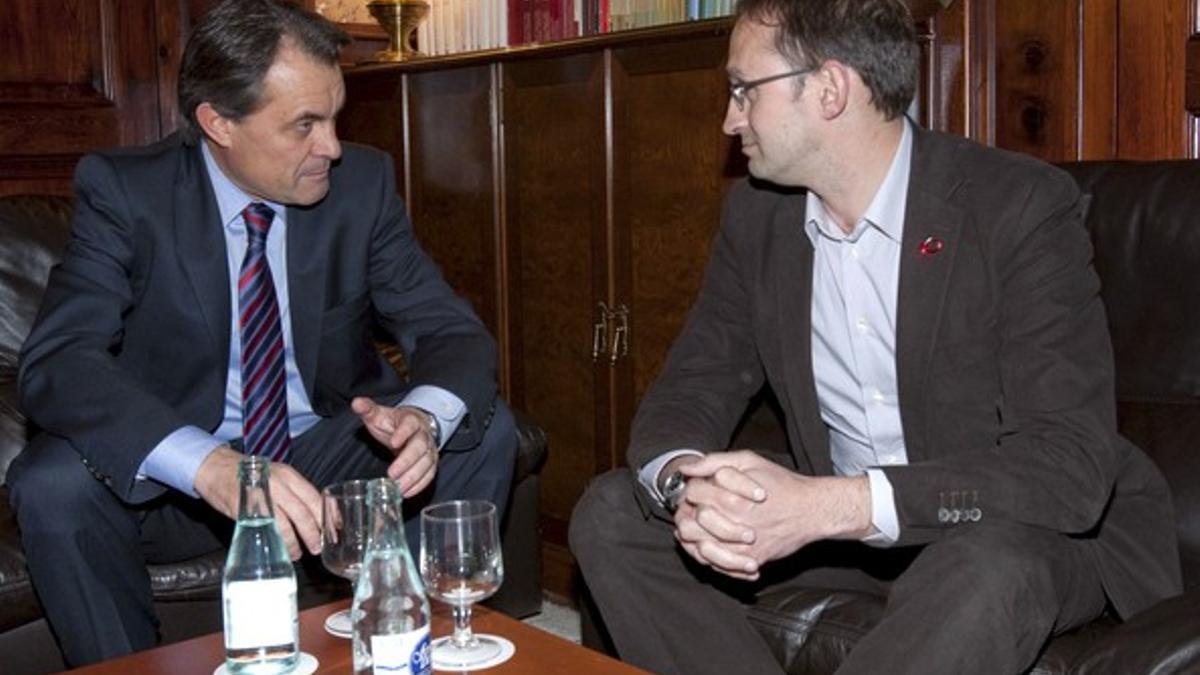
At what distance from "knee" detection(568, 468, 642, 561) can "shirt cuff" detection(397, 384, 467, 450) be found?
37 cm

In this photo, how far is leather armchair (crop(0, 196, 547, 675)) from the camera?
240 cm

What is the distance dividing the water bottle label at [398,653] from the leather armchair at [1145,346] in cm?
70

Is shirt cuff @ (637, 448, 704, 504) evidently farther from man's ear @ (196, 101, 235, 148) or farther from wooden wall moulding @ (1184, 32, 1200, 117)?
wooden wall moulding @ (1184, 32, 1200, 117)

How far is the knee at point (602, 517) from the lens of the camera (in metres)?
2.09

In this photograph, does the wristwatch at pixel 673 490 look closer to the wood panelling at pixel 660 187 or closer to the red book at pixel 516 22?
the wood panelling at pixel 660 187

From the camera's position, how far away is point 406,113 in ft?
12.0

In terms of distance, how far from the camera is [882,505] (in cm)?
185

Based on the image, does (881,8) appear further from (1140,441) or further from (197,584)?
(197,584)

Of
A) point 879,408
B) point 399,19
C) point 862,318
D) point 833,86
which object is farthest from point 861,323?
point 399,19

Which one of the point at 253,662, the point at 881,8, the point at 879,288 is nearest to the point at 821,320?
the point at 879,288

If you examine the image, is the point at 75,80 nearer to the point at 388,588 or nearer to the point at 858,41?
the point at 858,41

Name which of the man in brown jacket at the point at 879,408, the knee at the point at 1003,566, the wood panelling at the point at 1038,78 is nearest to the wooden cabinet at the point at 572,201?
the wood panelling at the point at 1038,78

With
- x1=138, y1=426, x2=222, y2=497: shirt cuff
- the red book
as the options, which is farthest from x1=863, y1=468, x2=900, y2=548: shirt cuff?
the red book

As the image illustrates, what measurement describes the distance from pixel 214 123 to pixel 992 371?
1364 millimetres
